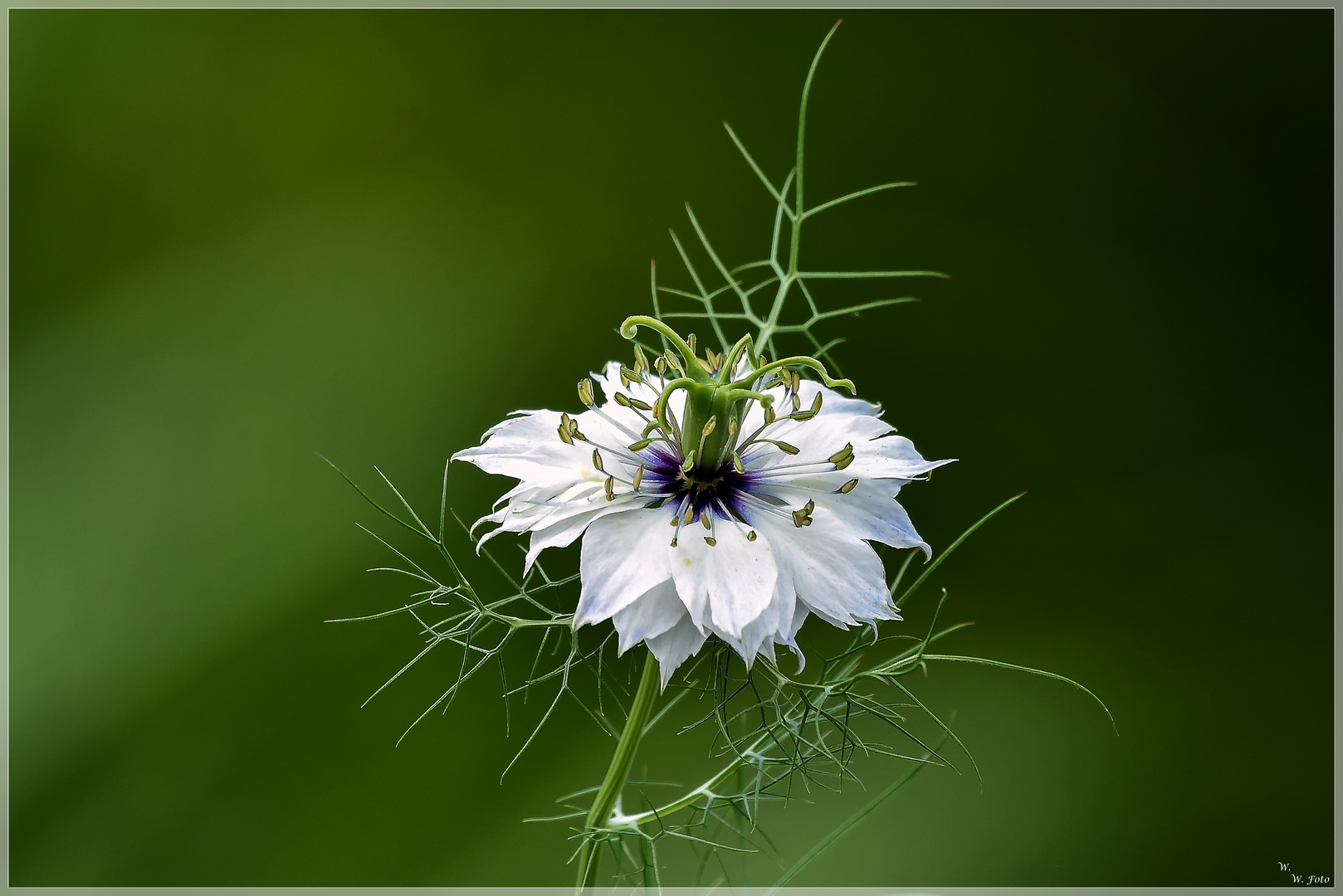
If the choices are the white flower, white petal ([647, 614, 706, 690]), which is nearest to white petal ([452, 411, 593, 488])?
the white flower

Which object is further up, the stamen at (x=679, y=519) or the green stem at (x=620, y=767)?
the stamen at (x=679, y=519)

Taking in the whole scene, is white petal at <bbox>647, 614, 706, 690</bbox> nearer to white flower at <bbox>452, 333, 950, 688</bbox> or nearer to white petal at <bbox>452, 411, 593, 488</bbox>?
white flower at <bbox>452, 333, 950, 688</bbox>

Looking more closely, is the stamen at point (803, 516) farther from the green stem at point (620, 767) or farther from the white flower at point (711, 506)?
the green stem at point (620, 767)

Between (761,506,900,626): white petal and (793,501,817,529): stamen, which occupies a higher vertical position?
(793,501,817,529): stamen

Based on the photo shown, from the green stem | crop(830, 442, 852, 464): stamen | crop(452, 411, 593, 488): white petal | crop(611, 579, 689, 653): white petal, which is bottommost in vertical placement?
the green stem

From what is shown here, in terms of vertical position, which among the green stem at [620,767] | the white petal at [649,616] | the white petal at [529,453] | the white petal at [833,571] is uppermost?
the white petal at [529,453]

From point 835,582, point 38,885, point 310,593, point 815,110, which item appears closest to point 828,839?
point 835,582

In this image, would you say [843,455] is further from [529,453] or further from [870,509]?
[529,453]

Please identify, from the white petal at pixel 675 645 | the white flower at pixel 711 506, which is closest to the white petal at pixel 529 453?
the white flower at pixel 711 506
